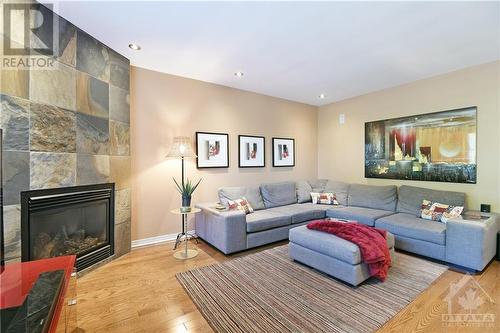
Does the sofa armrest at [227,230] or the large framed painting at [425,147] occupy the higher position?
the large framed painting at [425,147]

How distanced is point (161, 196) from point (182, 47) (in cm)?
218

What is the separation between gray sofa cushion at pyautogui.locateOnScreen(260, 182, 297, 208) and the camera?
13.9 ft

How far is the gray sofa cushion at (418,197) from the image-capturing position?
3.25 metres

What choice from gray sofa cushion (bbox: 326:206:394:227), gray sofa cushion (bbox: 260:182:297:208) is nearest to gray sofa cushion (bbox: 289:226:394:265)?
gray sofa cushion (bbox: 326:206:394:227)

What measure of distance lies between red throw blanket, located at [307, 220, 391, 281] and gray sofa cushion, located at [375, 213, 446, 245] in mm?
716

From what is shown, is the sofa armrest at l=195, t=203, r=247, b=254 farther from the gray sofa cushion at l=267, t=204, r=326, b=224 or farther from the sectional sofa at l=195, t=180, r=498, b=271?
the gray sofa cushion at l=267, t=204, r=326, b=224

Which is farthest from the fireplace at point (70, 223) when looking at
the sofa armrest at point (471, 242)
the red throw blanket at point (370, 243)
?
the sofa armrest at point (471, 242)

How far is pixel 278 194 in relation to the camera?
4328mm

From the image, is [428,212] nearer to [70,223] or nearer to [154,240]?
[154,240]

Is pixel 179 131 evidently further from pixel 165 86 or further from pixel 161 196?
pixel 161 196

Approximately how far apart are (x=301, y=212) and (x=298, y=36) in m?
2.62

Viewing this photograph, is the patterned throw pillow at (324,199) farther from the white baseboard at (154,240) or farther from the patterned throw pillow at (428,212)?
the white baseboard at (154,240)

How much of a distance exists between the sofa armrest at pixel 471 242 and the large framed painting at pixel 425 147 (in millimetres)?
985

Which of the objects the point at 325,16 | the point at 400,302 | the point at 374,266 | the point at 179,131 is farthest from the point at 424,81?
the point at 179,131
